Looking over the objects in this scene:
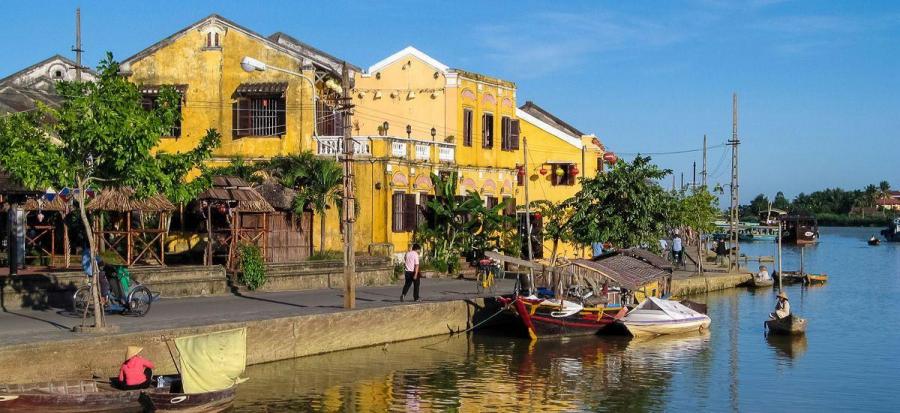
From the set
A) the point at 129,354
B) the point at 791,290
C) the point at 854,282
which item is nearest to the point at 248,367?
the point at 129,354

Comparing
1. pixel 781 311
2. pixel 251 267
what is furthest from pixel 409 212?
pixel 781 311

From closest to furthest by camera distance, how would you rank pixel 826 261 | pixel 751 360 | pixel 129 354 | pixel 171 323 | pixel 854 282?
pixel 129 354 < pixel 171 323 < pixel 751 360 < pixel 854 282 < pixel 826 261

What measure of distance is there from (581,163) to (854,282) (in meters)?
19.2

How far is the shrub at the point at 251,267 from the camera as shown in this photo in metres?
32.3

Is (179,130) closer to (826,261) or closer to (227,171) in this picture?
(227,171)

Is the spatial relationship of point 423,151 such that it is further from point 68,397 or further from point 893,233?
point 893,233

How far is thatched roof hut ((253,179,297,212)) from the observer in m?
37.0

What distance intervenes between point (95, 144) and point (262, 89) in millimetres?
18443

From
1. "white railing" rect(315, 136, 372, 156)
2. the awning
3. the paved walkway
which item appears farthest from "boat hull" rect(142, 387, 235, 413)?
the awning

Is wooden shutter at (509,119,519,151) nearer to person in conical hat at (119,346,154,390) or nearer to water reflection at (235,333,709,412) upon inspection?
water reflection at (235,333,709,412)

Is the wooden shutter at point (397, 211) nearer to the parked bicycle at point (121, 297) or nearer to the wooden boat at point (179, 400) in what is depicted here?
the parked bicycle at point (121, 297)

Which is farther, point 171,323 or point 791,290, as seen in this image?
point 791,290

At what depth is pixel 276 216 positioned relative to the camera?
37688 mm

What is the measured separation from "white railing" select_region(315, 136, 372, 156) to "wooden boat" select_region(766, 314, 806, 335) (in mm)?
15158
